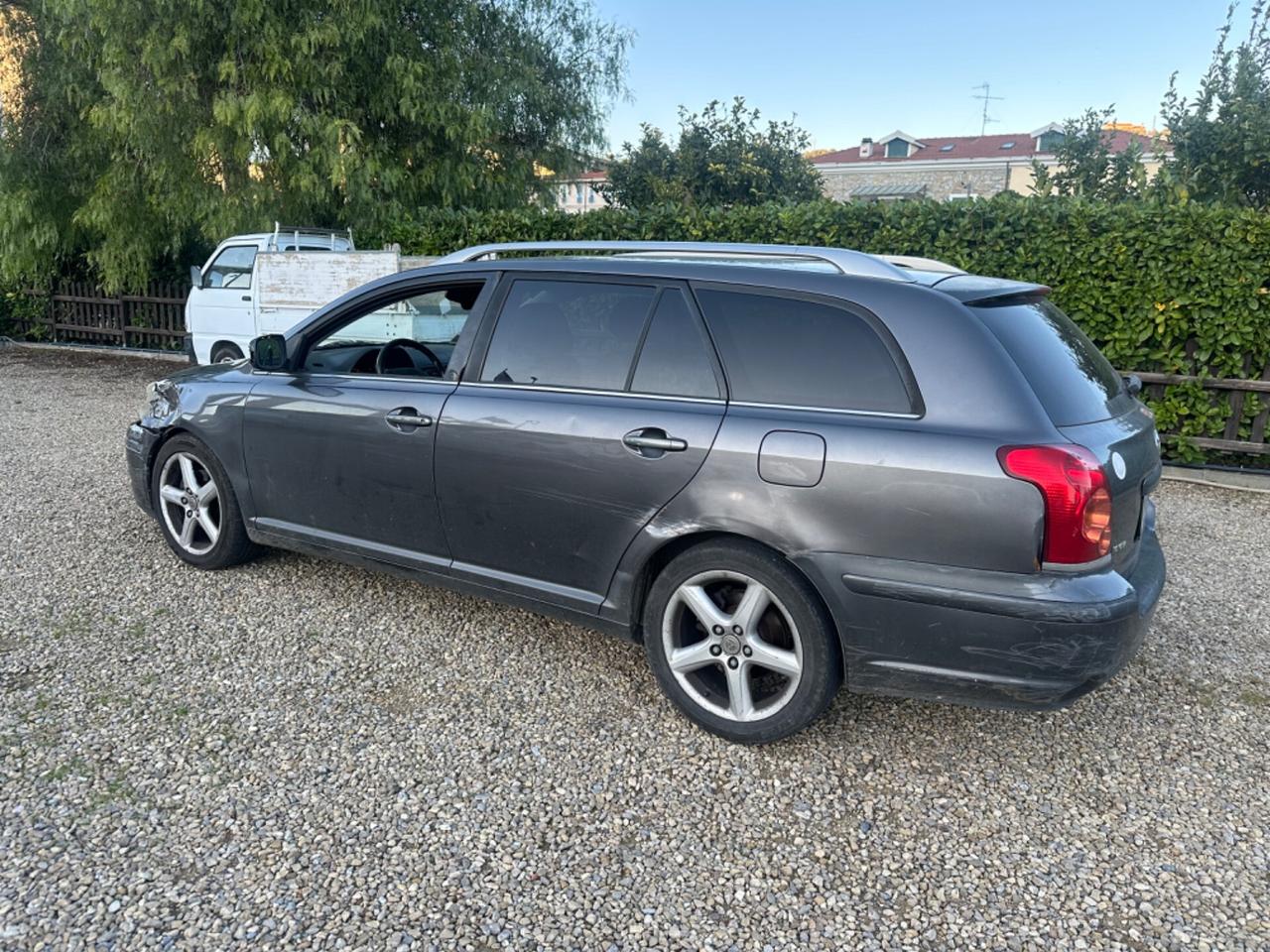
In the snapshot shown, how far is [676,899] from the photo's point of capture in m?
2.37

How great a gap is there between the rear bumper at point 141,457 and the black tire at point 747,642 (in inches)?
121

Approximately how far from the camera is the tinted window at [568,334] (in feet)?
11.0

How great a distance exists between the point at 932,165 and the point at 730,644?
168 feet

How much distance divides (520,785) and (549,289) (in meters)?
1.86

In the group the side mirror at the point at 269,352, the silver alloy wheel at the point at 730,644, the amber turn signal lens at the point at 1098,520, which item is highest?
the side mirror at the point at 269,352

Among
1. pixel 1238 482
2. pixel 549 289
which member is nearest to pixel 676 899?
pixel 549 289

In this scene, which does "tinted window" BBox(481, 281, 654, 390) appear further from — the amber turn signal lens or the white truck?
the white truck

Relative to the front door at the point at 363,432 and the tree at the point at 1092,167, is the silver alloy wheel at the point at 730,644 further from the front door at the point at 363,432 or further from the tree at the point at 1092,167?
the tree at the point at 1092,167

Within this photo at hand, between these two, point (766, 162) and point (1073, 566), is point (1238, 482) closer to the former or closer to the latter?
point (1073, 566)

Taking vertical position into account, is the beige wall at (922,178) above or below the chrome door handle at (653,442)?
above

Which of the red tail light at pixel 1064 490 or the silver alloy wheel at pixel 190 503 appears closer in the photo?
the red tail light at pixel 1064 490

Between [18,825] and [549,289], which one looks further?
[549,289]

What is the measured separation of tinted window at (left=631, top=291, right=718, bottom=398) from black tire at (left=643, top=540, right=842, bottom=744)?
566mm

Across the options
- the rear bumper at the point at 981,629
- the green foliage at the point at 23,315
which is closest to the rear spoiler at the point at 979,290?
the rear bumper at the point at 981,629
